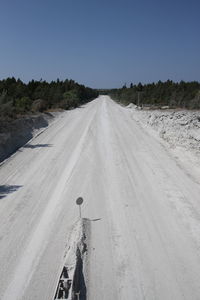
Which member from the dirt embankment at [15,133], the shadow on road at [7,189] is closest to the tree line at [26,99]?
the dirt embankment at [15,133]

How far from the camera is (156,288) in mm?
4395

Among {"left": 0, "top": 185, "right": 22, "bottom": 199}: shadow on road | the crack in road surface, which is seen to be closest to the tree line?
{"left": 0, "top": 185, "right": 22, "bottom": 199}: shadow on road

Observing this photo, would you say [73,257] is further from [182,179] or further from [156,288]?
[182,179]

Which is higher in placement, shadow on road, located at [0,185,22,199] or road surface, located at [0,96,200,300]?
shadow on road, located at [0,185,22,199]

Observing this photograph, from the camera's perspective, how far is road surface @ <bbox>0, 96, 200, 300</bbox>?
4.52 meters

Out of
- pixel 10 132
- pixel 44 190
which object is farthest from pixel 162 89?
pixel 44 190

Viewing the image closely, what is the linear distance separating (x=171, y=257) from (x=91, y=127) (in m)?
15.2

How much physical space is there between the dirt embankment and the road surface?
1.37 m

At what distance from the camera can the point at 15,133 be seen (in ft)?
50.2

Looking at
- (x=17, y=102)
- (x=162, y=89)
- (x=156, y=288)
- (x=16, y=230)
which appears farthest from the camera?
(x=162, y=89)

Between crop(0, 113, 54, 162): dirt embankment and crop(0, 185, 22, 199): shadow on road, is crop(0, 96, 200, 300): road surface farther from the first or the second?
crop(0, 113, 54, 162): dirt embankment

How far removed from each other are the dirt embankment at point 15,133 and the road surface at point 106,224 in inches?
54.1

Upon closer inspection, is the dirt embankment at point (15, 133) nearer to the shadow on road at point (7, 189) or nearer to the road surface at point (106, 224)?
the road surface at point (106, 224)

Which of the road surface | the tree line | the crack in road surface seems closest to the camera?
the crack in road surface
